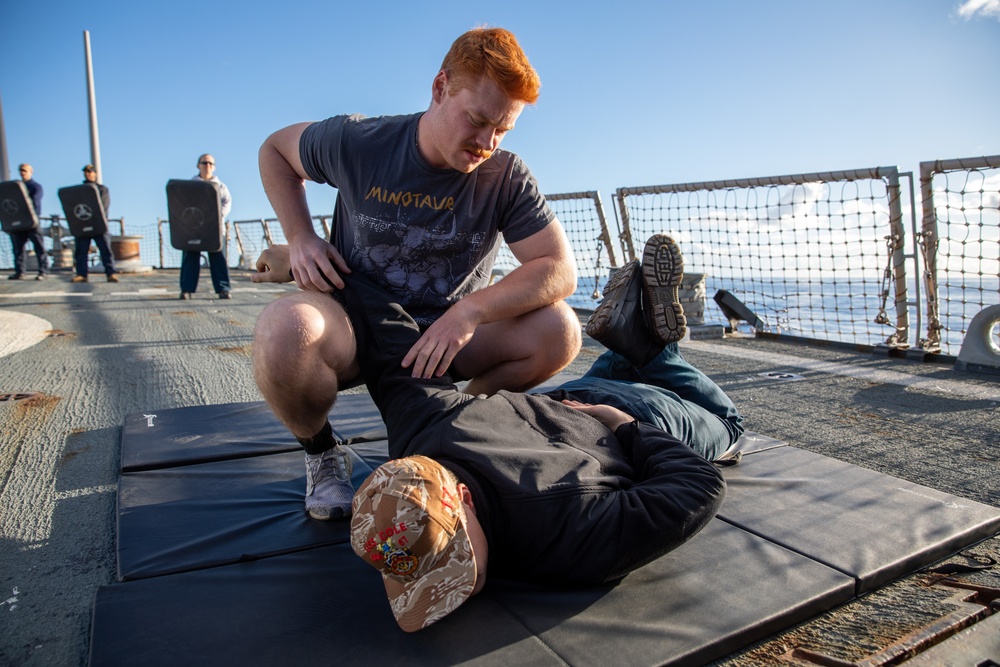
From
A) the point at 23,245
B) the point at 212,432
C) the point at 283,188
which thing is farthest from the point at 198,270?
the point at 283,188

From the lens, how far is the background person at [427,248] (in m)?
1.67

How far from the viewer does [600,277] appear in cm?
688

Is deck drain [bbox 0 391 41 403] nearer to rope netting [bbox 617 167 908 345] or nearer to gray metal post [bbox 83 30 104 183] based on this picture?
rope netting [bbox 617 167 908 345]

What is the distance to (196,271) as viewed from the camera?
688 centimetres

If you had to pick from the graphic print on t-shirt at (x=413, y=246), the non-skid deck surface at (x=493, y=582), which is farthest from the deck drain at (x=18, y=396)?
the graphic print on t-shirt at (x=413, y=246)

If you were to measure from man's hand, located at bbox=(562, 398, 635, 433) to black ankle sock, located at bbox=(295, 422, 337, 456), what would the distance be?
656 mm

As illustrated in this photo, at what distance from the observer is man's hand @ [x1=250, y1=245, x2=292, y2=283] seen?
2.01 m

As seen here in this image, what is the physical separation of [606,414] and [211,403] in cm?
195

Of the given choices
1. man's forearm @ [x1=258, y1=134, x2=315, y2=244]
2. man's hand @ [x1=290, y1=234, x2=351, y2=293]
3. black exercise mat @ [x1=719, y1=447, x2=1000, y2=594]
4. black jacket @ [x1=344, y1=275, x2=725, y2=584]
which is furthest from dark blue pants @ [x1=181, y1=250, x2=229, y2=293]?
black exercise mat @ [x1=719, y1=447, x2=1000, y2=594]

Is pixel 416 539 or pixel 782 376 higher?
pixel 416 539

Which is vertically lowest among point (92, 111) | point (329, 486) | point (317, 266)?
point (329, 486)

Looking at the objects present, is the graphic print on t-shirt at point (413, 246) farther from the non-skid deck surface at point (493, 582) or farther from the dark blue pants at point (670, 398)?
the non-skid deck surface at point (493, 582)

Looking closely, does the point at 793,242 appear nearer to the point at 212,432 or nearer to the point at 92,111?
the point at 212,432

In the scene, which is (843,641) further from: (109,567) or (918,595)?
(109,567)
